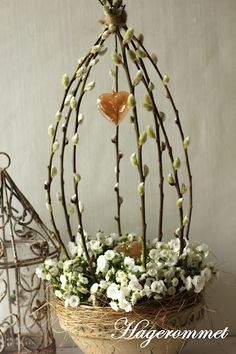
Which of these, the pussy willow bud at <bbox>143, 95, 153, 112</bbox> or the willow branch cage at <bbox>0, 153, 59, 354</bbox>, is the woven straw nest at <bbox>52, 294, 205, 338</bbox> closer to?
the willow branch cage at <bbox>0, 153, 59, 354</bbox>

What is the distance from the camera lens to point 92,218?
1180 mm

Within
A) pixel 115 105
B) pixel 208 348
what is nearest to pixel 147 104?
pixel 115 105

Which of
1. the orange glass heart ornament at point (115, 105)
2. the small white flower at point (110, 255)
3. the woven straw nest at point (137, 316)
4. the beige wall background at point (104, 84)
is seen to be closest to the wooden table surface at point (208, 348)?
the beige wall background at point (104, 84)

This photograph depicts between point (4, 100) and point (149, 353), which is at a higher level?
point (4, 100)

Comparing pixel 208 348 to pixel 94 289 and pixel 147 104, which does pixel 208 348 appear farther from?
pixel 147 104

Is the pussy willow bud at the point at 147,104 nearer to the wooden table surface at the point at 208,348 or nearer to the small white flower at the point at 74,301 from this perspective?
the small white flower at the point at 74,301

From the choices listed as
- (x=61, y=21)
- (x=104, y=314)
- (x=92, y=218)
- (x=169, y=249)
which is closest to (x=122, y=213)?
(x=92, y=218)

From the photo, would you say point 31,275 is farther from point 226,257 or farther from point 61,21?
point 61,21

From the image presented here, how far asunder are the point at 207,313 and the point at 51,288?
36cm

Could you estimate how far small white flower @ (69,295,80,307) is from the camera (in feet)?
3.01

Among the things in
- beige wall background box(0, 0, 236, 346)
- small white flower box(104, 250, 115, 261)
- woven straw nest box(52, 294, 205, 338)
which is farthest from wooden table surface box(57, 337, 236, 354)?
small white flower box(104, 250, 115, 261)

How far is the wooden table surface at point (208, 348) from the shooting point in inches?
42.9

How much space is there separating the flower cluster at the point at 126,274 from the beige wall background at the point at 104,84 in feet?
0.62

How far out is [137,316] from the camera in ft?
2.95
